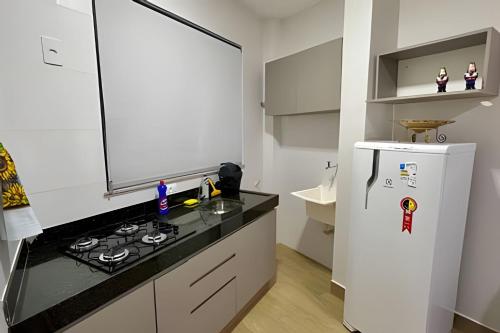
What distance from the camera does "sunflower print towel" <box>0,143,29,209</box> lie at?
2.44 feet

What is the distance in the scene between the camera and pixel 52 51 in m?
1.21

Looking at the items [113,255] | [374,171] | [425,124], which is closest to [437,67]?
[425,124]

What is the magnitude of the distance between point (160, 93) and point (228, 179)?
93 centimetres

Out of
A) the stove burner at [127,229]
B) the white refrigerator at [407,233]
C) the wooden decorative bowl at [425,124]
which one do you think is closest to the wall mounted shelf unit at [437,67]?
the wooden decorative bowl at [425,124]

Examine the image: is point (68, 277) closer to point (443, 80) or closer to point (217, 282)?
point (217, 282)

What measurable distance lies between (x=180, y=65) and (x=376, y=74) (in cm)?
150

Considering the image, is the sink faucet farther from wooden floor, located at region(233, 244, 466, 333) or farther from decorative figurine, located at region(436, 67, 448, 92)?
decorative figurine, located at region(436, 67, 448, 92)

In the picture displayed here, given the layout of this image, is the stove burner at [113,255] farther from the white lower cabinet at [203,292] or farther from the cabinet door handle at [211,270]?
the cabinet door handle at [211,270]

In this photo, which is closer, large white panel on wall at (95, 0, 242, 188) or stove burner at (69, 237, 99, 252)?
stove burner at (69, 237, 99, 252)

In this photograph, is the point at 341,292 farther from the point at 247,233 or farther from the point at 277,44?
the point at 277,44

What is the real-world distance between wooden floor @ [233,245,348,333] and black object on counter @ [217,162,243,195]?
104 cm

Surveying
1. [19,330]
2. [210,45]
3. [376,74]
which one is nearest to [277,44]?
[210,45]

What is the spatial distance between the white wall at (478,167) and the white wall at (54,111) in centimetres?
232

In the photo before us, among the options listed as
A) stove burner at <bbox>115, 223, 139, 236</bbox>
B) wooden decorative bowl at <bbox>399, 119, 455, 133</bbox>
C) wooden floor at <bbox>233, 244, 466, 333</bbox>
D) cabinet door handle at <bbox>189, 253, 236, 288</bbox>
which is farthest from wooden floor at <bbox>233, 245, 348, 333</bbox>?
wooden decorative bowl at <bbox>399, 119, 455, 133</bbox>
